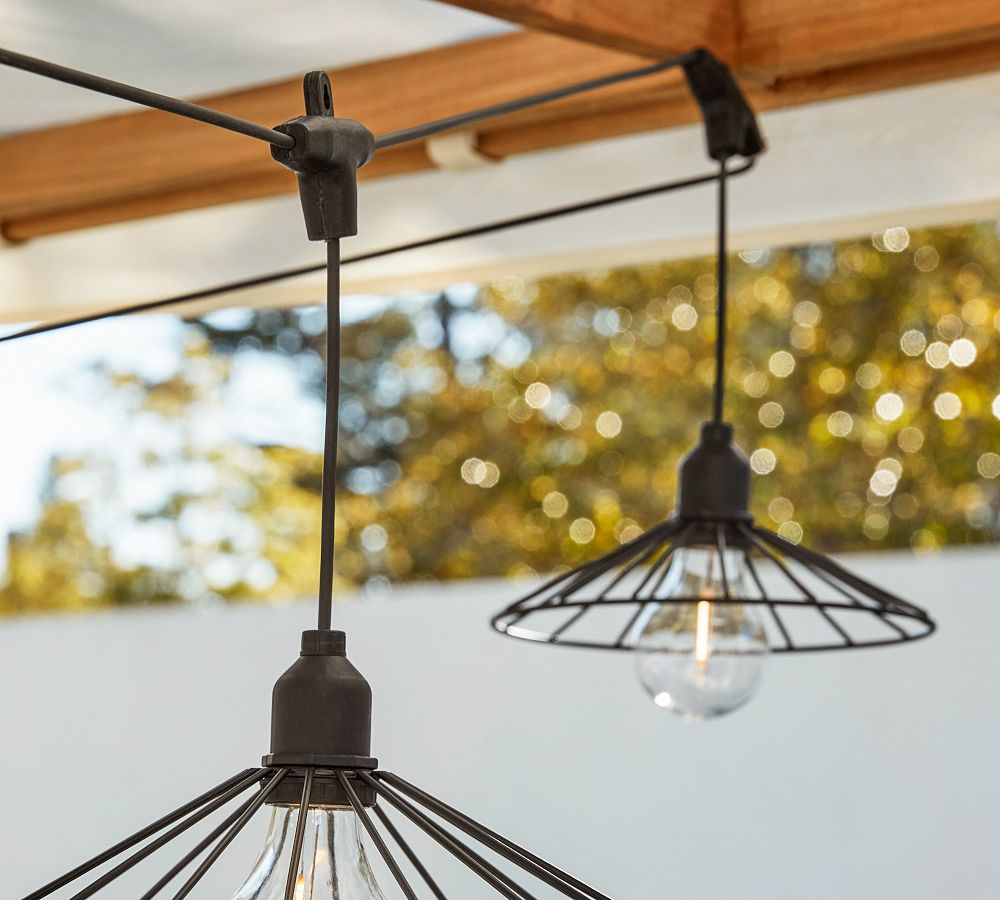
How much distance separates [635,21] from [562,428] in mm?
4646

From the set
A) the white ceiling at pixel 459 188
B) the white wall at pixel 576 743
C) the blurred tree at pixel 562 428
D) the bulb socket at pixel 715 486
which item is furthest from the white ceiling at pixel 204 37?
the blurred tree at pixel 562 428

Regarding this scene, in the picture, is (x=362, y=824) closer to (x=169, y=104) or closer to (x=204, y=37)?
(x=169, y=104)

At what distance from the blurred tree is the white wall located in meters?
3.02

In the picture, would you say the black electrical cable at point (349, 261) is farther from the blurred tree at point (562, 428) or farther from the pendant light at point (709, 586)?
the blurred tree at point (562, 428)

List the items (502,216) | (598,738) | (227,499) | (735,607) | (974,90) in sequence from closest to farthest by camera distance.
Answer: (735,607) < (974,90) < (502,216) < (598,738) < (227,499)

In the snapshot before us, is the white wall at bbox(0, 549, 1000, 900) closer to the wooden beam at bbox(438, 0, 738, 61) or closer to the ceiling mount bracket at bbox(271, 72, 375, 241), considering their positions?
the wooden beam at bbox(438, 0, 738, 61)

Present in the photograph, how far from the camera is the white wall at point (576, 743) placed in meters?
2.18

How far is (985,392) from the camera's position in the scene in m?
5.24

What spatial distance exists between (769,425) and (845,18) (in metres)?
4.28

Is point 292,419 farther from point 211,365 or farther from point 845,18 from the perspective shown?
point 845,18

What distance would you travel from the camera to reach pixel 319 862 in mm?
482

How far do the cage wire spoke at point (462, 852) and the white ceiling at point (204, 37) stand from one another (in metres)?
1.00

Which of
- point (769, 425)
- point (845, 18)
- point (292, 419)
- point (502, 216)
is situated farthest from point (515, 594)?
point (292, 419)

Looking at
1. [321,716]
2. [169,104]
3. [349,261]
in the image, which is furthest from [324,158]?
[349,261]
